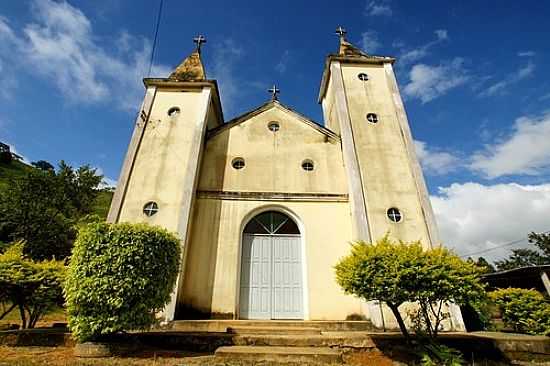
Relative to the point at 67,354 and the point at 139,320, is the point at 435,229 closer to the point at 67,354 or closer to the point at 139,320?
the point at 139,320

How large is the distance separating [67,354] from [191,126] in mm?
8028

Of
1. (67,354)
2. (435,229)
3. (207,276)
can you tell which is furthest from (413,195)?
(67,354)

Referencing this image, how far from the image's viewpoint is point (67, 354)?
17.9ft

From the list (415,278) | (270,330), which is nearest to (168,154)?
(270,330)

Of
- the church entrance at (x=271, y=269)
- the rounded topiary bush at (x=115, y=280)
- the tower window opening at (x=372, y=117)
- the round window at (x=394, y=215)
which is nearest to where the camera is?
the rounded topiary bush at (x=115, y=280)

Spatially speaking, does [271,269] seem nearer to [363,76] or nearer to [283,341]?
[283,341]

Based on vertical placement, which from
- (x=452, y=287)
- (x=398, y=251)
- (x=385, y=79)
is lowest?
(x=452, y=287)

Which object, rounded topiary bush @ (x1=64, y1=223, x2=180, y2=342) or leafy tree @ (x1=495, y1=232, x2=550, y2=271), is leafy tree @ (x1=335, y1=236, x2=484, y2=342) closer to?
rounded topiary bush @ (x1=64, y1=223, x2=180, y2=342)

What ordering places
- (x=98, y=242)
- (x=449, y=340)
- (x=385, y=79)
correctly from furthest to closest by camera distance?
(x=385, y=79) → (x=449, y=340) → (x=98, y=242)

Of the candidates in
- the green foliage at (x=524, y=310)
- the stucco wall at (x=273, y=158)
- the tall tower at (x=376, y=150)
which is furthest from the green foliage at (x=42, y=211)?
the green foliage at (x=524, y=310)

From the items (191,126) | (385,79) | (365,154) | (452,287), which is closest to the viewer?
(452,287)

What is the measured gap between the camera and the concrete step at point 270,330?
7086 mm

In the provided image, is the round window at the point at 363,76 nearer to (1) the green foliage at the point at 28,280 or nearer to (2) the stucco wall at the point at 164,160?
(2) the stucco wall at the point at 164,160

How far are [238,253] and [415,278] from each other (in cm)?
556
